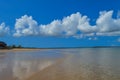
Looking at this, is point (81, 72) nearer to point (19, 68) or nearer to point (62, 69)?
point (62, 69)

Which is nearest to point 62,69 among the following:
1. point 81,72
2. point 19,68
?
point 81,72

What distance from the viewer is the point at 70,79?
1009cm

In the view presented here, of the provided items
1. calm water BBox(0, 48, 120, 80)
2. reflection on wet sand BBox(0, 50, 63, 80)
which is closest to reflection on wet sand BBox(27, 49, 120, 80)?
calm water BBox(0, 48, 120, 80)

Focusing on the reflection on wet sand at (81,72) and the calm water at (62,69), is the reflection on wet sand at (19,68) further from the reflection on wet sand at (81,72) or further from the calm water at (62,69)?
the reflection on wet sand at (81,72)

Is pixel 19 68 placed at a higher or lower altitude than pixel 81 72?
higher

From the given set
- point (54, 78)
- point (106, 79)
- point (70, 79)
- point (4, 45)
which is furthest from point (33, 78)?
point (4, 45)

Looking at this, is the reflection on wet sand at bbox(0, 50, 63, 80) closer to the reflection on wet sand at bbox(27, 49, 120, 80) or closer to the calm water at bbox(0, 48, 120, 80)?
the calm water at bbox(0, 48, 120, 80)

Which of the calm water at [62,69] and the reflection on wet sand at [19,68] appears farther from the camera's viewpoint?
the calm water at [62,69]

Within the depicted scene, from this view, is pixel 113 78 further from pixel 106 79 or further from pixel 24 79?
pixel 24 79

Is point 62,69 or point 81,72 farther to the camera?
point 62,69

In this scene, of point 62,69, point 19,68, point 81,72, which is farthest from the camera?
point 62,69

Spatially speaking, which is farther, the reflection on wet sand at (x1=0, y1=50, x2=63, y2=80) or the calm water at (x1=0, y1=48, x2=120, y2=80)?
the calm water at (x1=0, y1=48, x2=120, y2=80)

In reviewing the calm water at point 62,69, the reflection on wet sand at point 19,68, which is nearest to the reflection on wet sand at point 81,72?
the calm water at point 62,69

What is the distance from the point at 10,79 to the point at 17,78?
46 centimetres
